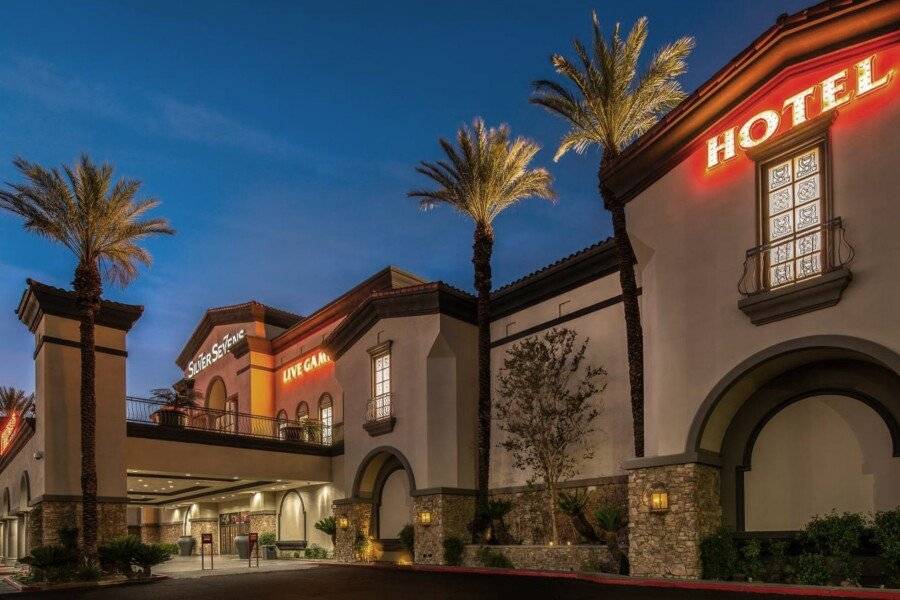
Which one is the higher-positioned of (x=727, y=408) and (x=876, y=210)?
(x=876, y=210)

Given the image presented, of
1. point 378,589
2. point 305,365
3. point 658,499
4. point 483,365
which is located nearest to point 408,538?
point 483,365

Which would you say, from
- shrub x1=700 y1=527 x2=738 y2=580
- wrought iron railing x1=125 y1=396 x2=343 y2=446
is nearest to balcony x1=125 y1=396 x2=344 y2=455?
wrought iron railing x1=125 y1=396 x2=343 y2=446

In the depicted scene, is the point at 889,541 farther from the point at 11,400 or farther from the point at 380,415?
the point at 11,400

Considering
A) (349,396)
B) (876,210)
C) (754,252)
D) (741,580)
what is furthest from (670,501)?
(349,396)

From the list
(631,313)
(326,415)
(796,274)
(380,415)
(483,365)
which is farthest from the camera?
(326,415)

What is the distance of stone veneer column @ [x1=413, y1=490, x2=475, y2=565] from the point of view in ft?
83.9

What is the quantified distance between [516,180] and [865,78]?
13.7 m

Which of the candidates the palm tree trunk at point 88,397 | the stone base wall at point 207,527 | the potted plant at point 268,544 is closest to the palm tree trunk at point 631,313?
the palm tree trunk at point 88,397

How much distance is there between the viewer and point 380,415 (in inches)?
1151

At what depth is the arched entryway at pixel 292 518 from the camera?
116ft

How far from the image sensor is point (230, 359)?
4409 centimetres

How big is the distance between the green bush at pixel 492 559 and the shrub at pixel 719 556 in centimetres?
753

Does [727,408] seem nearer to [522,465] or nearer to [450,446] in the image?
[522,465]

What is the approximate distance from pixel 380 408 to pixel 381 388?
0.79 metres
